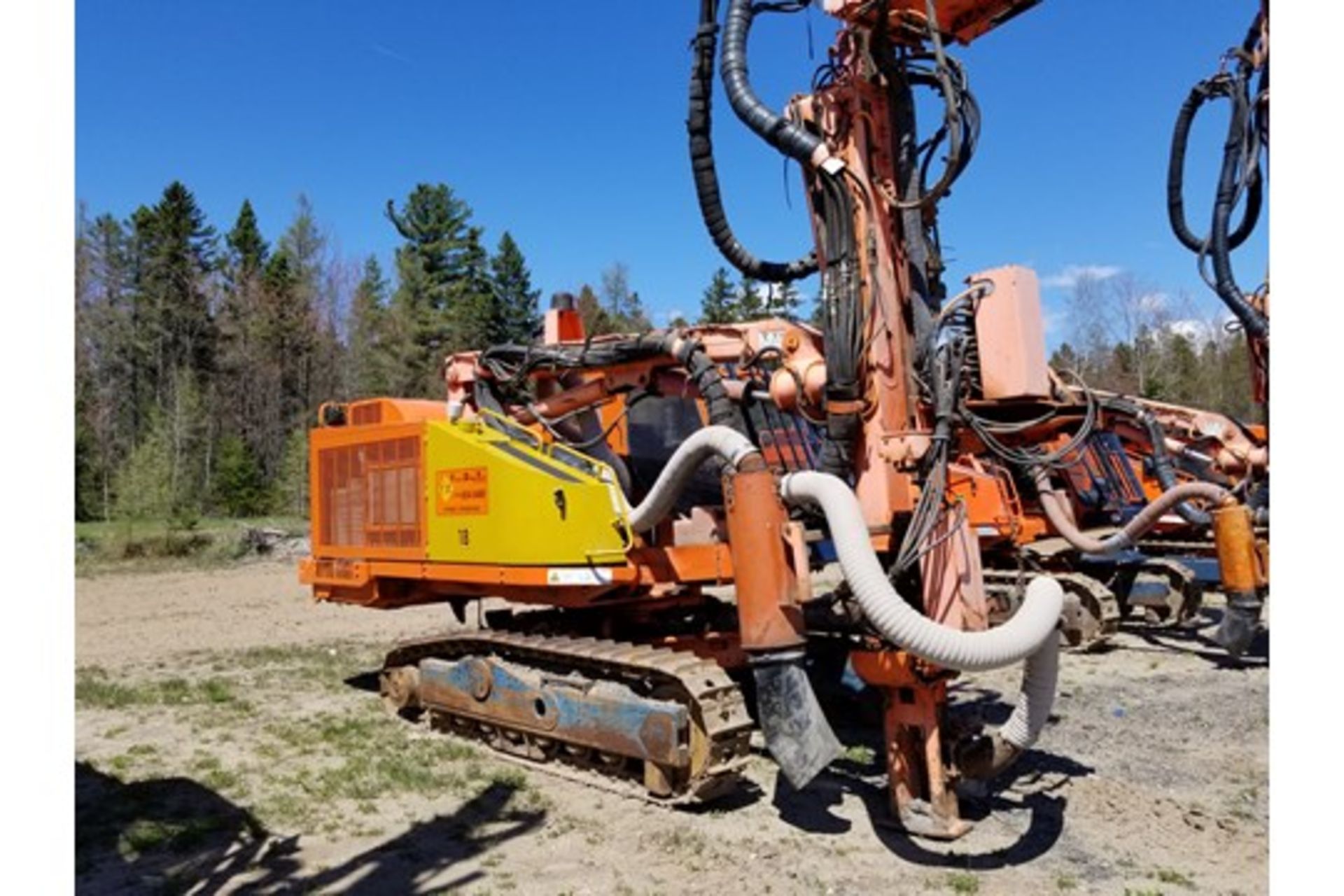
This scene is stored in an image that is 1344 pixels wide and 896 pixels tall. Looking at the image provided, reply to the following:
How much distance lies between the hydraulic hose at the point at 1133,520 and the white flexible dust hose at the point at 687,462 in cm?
298

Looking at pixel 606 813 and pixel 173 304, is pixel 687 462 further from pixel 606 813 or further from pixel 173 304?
pixel 173 304

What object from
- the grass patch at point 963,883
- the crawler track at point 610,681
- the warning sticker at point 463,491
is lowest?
the grass patch at point 963,883

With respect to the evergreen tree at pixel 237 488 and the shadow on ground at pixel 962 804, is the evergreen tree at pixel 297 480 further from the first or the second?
the shadow on ground at pixel 962 804

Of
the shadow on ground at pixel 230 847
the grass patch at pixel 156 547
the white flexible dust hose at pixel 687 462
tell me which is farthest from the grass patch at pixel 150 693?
the grass patch at pixel 156 547

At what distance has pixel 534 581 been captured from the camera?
268 inches

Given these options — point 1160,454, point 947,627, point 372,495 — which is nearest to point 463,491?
point 372,495

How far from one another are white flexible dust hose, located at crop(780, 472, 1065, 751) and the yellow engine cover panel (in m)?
1.83

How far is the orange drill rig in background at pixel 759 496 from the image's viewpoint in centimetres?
524

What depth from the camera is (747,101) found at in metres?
5.75

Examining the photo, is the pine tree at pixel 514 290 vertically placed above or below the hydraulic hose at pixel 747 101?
above

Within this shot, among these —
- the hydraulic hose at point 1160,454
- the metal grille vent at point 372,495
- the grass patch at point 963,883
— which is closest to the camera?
the grass patch at point 963,883

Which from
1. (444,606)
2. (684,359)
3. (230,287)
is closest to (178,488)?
(444,606)

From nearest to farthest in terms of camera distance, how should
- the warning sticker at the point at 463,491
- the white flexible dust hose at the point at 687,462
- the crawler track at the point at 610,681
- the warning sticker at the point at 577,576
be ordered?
1. the white flexible dust hose at the point at 687,462
2. the crawler track at the point at 610,681
3. the warning sticker at the point at 577,576
4. the warning sticker at the point at 463,491

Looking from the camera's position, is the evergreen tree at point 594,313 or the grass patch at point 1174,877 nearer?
the grass patch at point 1174,877
